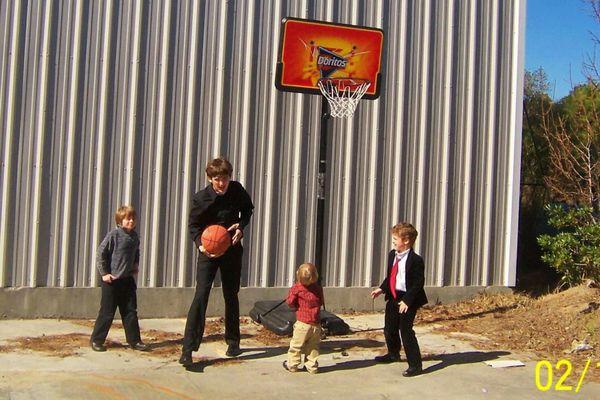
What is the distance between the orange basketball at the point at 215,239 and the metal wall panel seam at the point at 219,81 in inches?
105

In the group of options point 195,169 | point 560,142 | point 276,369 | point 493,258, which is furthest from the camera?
point 560,142

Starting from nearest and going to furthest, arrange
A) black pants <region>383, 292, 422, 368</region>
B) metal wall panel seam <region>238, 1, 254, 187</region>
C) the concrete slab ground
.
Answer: the concrete slab ground < black pants <region>383, 292, 422, 368</region> < metal wall panel seam <region>238, 1, 254, 187</region>

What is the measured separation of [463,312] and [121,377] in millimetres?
5036

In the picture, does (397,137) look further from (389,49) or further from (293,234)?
(293,234)

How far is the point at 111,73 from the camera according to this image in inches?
339

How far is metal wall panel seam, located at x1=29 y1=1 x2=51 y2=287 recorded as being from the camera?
8.31 metres

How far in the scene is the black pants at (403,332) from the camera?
6.48 metres

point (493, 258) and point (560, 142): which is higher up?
point (560, 142)

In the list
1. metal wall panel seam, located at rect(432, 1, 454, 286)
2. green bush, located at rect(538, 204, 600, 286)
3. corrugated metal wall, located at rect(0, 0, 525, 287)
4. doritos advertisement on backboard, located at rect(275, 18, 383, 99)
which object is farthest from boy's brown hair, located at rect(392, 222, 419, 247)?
green bush, located at rect(538, 204, 600, 286)

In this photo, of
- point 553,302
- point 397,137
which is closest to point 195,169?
point 397,137

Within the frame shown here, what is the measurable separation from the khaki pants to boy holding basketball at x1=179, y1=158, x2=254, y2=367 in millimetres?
715

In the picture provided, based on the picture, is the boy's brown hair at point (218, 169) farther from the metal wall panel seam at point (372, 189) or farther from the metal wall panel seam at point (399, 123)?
the metal wall panel seam at point (399, 123)

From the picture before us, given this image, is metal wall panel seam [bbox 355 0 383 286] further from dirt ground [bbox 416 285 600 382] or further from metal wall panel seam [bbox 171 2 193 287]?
metal wall panel seam [bbox 171 2 193 287]

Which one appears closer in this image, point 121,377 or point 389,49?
point 121,377
